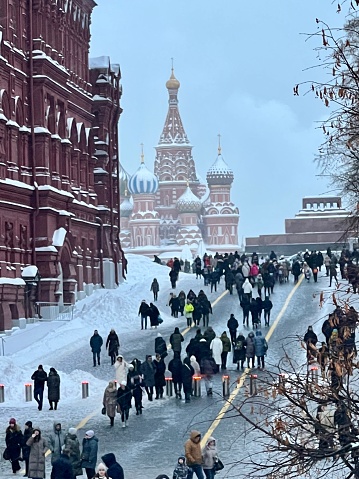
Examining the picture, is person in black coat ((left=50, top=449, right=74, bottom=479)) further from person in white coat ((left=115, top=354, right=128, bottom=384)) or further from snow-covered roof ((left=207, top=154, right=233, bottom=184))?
snow-covered roof ((left=207, top=154, right=233, bottom=184))

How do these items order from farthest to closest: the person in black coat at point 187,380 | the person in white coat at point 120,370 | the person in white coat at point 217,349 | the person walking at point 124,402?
the person in white coat at point 217,349 < the person in white coat at point 120,370 < the person in black coat at point 187,380 < the person walking at point 124,402

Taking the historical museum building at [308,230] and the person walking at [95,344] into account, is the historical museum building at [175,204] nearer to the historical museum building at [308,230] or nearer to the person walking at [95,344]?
the historical museum building at [308,230]

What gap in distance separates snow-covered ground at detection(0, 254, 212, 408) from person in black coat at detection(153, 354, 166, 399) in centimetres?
230

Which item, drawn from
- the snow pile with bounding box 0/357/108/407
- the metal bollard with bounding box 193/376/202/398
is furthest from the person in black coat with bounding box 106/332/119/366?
the metal bollard with bounding box 193/376/202/398

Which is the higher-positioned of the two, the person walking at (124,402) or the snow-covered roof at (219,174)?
Result: the snow-covered roof at (219,174)

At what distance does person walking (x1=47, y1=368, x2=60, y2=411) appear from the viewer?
30234 mm

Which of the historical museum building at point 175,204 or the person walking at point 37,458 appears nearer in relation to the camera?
the person walking at point 37,458

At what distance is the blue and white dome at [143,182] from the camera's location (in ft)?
463

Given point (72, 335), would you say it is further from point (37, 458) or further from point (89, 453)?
point (89, 453)

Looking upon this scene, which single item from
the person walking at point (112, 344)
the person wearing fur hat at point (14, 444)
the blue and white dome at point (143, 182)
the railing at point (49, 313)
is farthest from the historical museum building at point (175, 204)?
the person wearing fur hat at point (14, 444)

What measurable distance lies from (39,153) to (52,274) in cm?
467

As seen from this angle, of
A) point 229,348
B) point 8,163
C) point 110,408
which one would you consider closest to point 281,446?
point 110,408

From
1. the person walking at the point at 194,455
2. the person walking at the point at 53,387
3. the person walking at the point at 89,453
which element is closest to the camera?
the person walking at the point at 194,455

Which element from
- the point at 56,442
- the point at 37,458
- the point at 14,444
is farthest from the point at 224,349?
the point at 37,458
